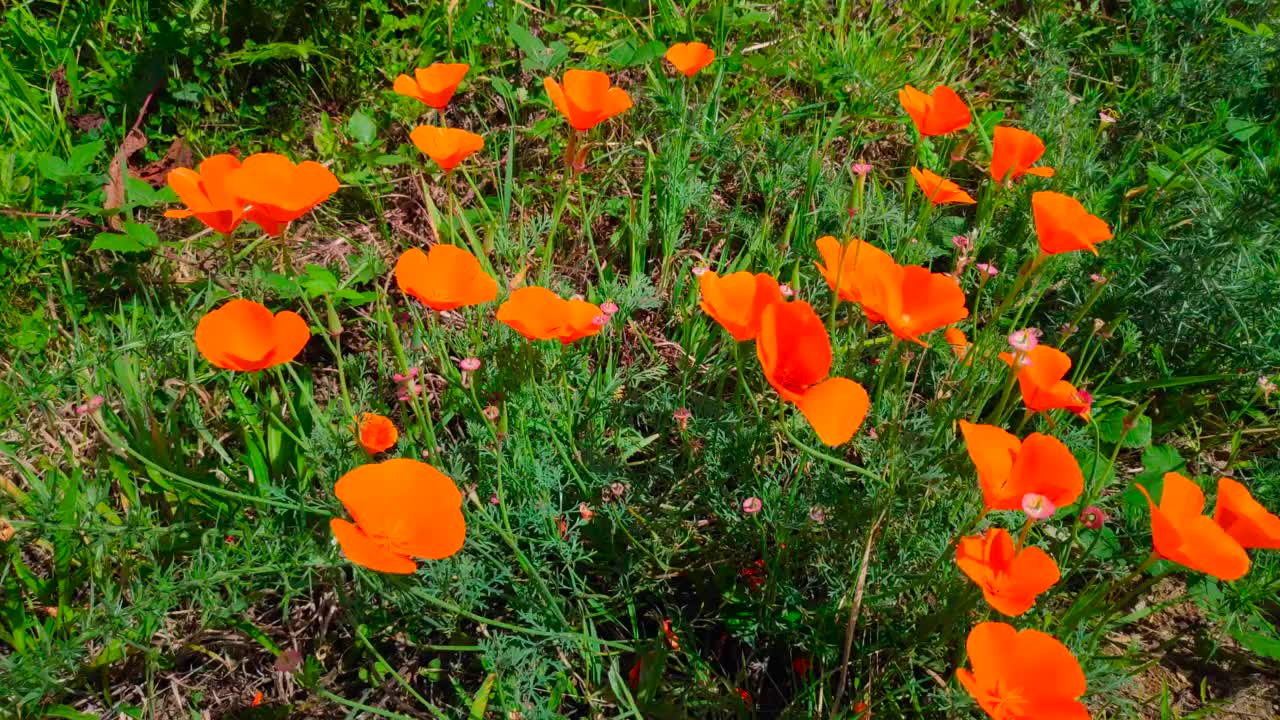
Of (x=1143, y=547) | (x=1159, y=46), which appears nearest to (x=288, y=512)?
(x=1143, y=547)

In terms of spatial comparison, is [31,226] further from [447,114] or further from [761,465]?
[761,465]

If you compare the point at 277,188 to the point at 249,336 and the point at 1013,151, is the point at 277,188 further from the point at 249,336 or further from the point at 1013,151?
the point at 1013,151

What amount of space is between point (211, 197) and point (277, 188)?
0.36 feet

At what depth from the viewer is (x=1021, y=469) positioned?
1253 millimetres

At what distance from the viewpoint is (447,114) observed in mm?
2584

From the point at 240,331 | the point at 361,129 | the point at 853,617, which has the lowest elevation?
the point at 853,617

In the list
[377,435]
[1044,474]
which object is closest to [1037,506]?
[1044,474]

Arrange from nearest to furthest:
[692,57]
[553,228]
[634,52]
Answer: [553,228]
[692,57]
[634,52]

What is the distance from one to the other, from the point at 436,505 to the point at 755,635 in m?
0.66

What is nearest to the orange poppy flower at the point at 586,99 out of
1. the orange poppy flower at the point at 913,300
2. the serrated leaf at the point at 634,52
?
the orange poppy flower at the point at 913,300

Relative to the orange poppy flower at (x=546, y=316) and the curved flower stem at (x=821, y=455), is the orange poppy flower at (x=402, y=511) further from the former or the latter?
the curved flower stem at (x=821, y=455)

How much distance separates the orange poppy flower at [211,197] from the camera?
4.74ft

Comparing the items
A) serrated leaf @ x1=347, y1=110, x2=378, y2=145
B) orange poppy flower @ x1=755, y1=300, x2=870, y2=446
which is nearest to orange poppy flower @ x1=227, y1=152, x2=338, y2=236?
orange poppy flower @ x1=755, y1=300, x2=870, y2=446

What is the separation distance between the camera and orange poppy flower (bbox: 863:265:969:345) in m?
1.36
